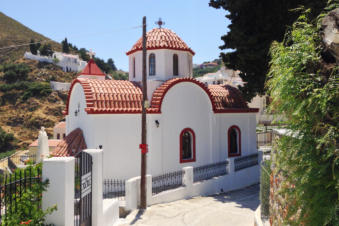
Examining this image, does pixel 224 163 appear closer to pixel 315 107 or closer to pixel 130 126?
pixel 130 126

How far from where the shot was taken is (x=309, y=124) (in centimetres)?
284

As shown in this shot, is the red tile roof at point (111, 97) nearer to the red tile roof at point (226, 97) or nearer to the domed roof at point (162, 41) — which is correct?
the domed roof at point (162, 41)

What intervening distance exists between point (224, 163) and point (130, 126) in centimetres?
523

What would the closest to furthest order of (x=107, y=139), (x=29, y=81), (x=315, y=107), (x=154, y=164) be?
(x=315, y=107), (x=107, y=139), (x=154, y=164), (x=29, y=81)

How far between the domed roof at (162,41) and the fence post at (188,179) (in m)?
6.50

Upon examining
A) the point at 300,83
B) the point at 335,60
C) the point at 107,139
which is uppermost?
the point at 335,60

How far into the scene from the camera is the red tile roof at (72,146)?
472 inches

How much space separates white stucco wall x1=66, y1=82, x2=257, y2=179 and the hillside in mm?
87990

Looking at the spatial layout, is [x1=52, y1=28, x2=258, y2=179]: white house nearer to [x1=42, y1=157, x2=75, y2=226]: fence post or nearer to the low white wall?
the low white wall

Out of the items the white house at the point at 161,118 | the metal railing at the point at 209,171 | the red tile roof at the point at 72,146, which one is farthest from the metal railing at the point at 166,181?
the red tile roof at the point at 72,146

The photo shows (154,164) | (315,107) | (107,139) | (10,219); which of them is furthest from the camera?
(154,164)

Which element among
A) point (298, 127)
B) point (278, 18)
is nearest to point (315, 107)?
point (298, 127)

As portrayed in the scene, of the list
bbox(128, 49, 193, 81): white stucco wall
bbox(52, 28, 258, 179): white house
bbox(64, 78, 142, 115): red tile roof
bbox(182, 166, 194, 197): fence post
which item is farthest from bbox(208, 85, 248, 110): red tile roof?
bbox(64, 78, 142, 115): red tile roof

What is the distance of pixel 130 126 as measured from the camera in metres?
12.6
